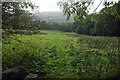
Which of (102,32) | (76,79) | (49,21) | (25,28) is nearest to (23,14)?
(25,28)

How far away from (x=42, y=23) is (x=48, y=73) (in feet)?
9.36

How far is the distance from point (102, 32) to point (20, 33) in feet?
106

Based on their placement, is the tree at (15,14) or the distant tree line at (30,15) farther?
the tree at (15,14)

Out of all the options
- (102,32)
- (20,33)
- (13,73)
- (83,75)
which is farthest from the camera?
(102,32)

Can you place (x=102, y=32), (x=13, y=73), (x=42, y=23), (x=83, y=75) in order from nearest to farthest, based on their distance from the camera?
1. (x=13, y=73)
2. (x=83, y=75)
3. (x=42, y=23)
4. (x=102, y=32)

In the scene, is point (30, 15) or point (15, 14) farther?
point (30, 15)

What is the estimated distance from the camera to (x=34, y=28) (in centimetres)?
595

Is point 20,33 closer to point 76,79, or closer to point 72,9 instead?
point 72,9

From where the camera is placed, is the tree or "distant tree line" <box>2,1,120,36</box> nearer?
"distant tree line" <box>2,1,120,36</box>

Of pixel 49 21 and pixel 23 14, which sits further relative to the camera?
pixel 49 21

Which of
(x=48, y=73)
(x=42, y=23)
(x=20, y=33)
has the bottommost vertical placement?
(x=48, y=73)

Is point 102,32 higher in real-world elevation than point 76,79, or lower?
higher

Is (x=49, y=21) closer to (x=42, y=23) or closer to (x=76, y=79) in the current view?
(x=42, y=23)

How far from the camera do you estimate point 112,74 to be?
508 centimetres
